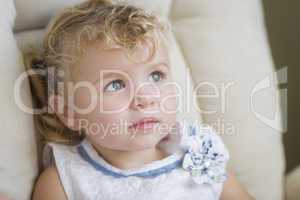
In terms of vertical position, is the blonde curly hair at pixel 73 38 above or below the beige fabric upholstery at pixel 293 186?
above

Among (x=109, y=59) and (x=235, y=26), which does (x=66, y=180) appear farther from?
(x=235, y=26)

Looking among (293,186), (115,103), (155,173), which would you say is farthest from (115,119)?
(293,186)

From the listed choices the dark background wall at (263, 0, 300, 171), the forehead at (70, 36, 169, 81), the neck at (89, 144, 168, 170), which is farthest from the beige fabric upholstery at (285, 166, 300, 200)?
the dark background wall at (263, 0, 300, 171)

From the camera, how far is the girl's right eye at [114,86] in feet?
3.14

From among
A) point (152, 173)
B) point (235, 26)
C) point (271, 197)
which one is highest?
point (235, 26)

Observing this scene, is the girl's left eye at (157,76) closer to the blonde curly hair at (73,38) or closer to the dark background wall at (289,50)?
the blonde curly hair at (73,38)

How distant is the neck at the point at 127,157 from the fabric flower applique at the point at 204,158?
7 centimetres

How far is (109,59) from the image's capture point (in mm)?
940

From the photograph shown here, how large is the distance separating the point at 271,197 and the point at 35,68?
0.56 metres

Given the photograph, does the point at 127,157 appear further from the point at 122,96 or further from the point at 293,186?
the point at 293,186

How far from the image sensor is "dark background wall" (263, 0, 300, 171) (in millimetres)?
1624

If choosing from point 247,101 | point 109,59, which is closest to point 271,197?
point 247,101

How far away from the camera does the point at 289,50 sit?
5.47 feet

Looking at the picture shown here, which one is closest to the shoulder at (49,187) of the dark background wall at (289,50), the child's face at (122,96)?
the child's face at (122,96)
